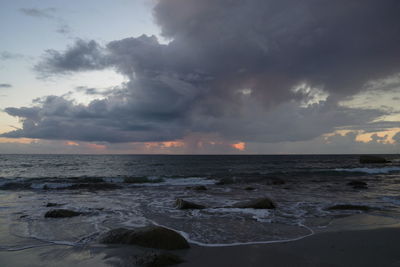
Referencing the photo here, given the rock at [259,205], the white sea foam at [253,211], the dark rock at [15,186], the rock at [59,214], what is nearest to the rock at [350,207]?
the rock at [259,205]

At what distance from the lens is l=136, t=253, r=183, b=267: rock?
5321 millimetres

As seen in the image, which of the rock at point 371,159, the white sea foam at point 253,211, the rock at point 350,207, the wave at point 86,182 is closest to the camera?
the white sea foam at point 253,211

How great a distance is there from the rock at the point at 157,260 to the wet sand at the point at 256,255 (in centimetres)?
Answer: 22

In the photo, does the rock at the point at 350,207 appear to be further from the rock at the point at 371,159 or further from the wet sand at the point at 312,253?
the rock at the point at 371,159

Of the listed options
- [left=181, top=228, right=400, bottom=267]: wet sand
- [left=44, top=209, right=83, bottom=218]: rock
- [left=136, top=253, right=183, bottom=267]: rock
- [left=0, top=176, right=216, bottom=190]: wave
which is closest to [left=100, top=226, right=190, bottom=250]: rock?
[left=181, top=228, right=400, bottom=267]: wet sand

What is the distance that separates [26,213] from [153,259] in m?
9.40

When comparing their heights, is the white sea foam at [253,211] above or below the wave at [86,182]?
above

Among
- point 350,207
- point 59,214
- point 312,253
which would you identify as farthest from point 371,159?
point 59,214

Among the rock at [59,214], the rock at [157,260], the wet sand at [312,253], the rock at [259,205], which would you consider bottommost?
the rock at [59,214]

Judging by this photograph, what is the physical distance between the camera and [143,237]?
6883 millimetres

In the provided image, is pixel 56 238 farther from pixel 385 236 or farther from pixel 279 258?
pixel 385 236

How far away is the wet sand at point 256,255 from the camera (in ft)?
18.4

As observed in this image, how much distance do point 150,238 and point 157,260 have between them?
60.2 inches

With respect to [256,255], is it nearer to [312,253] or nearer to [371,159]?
[312,253]
